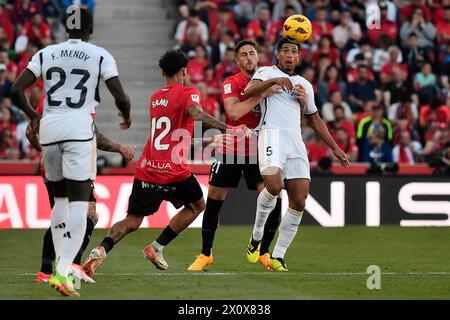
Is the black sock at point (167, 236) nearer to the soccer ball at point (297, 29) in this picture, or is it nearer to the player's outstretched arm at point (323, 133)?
the player's outstretched arm at point (323, 133)

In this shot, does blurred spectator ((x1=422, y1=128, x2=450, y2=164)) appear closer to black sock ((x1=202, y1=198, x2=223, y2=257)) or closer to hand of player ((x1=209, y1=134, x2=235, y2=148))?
black sock ((x1=202, y1=198, x2=223, y2=257))

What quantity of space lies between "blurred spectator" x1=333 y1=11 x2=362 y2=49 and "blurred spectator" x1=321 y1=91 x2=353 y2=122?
1.97m

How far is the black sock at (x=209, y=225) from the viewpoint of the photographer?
13.0 meters

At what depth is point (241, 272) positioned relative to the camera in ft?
40.8

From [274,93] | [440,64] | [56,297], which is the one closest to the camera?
[56,297]

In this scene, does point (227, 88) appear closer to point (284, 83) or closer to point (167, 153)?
point (284, 83)

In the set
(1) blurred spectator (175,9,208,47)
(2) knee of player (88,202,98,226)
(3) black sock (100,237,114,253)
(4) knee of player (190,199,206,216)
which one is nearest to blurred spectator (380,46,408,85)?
(1) blurred spectator (175,9,208,47)

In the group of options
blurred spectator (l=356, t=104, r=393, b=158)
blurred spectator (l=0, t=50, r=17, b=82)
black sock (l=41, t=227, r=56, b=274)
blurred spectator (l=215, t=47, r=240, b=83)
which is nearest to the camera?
black sock (l=41, t=227, r=56, b=274)

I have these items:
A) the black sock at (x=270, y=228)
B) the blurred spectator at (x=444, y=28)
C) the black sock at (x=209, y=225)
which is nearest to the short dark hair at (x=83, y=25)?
the black sock at (x=209, y=225)

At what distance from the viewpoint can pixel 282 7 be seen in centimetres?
2467

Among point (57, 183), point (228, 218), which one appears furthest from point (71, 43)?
point (228, 218)

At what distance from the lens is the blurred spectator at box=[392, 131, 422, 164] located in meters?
21.5

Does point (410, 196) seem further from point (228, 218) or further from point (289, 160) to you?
point (289, 160)
